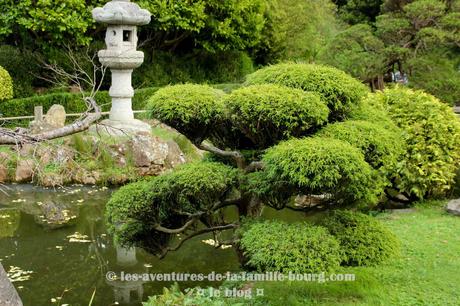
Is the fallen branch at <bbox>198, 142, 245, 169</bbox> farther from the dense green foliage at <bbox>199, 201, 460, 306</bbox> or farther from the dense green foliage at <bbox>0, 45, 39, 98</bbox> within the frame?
the dense green foliage at <bbox>0, 45, 39, 98</bbox>

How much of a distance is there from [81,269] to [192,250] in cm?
150

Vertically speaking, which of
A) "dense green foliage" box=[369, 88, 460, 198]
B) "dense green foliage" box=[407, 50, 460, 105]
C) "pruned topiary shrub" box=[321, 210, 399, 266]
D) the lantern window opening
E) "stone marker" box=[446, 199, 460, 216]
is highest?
the lantern window opening

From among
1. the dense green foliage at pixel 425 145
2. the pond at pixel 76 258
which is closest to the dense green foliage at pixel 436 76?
the dense green foliage at pixel 425 145

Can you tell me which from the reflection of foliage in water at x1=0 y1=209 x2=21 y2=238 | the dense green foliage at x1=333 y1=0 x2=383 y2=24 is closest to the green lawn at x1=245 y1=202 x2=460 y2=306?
the reflection of foliage in water at x1=0 y1=209 x2=21 y2=238

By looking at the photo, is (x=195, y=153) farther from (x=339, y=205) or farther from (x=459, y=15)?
(x=339, y=205)

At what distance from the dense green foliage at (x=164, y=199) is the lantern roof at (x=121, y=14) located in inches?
269

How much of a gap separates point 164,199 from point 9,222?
4.74 m

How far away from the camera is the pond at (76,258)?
646 cm

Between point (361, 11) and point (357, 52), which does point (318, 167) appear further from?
point (361, 11)

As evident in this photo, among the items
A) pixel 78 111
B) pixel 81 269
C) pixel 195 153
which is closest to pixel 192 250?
pixel 81 269

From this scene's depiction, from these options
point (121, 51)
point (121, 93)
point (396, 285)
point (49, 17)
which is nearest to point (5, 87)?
point (49, 17)

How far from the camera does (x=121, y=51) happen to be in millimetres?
11938

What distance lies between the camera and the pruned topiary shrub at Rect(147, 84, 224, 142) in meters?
5.16

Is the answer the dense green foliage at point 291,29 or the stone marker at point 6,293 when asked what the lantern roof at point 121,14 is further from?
the stone marker at point 6,293
